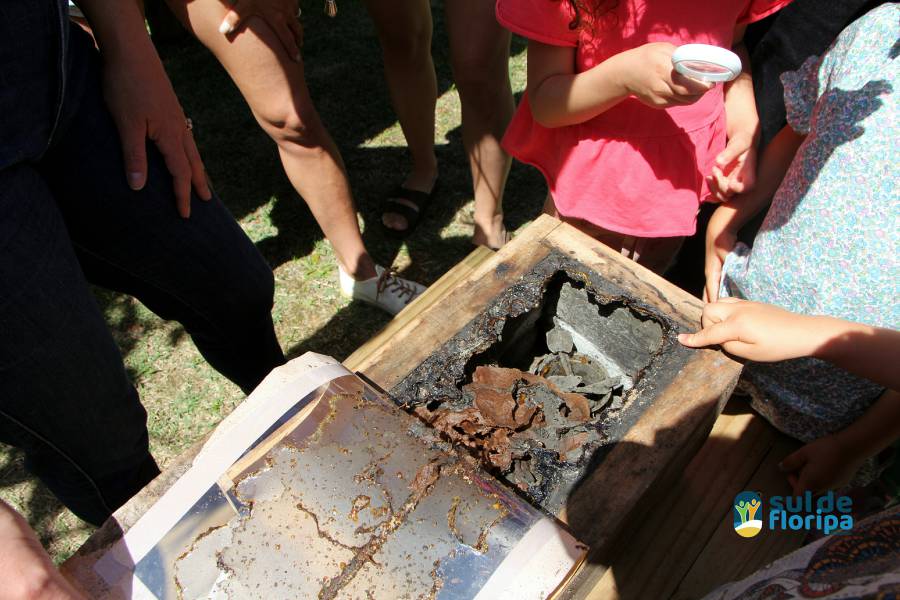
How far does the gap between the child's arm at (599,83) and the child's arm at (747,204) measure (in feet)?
1.63

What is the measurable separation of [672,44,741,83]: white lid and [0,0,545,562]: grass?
1.70 metres

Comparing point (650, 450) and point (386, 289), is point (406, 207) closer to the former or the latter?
point (386, 289)

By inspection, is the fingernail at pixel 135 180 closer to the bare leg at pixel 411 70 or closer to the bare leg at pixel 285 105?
the bare leg at pixel 285 105

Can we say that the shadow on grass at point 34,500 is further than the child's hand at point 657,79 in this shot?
Yes

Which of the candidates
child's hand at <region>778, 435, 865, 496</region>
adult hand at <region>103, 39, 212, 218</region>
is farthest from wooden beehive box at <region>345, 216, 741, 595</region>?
adult hand at <region>103, 39, 212, 218</region>

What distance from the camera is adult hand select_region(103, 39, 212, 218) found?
1.24 meters

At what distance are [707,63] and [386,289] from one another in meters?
1.62

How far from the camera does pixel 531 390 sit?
1284mm

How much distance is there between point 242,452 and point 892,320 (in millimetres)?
1359

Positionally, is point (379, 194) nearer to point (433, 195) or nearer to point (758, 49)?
point (433, 195)

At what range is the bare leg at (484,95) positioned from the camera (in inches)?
72.9

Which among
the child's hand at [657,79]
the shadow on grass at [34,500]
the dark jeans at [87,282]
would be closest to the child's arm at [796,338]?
the child's hand at [657,79]

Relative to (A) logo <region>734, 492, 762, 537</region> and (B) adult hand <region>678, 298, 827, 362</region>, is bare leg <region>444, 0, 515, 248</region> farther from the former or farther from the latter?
(A) logo <region>734, 492, 762, 537</region>

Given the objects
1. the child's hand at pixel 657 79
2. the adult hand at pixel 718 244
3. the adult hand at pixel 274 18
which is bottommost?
the adult hand at pixel 718 244
